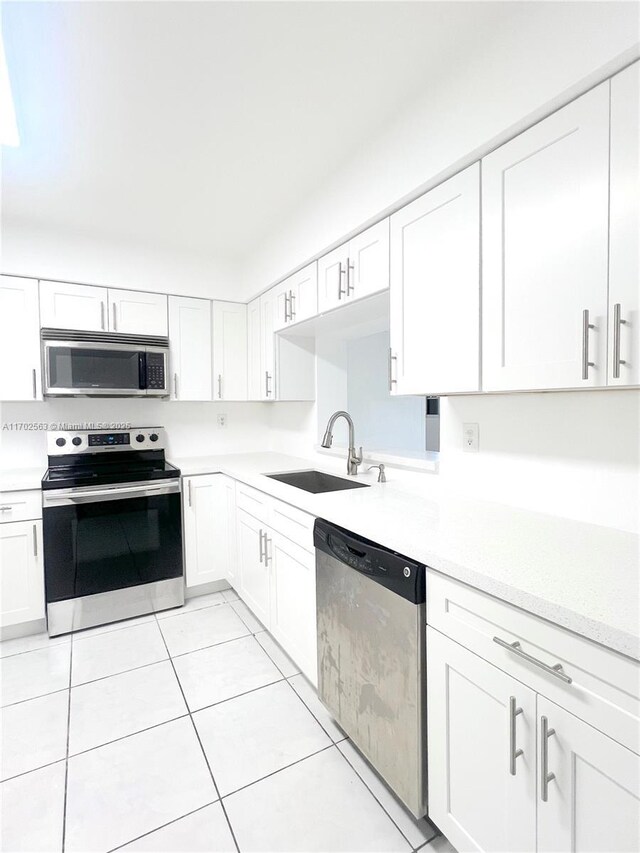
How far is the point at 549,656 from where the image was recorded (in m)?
0.89

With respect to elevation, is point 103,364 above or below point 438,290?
below

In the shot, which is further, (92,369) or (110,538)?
(92,369)

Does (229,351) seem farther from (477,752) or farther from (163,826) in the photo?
(477,752)

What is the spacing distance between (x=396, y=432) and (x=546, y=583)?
214 centimetres

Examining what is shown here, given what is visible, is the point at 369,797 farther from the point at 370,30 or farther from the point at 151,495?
the point at 370,30

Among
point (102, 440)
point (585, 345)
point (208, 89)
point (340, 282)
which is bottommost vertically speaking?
point (102, 440)

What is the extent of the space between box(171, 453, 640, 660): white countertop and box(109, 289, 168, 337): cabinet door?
5.59ft

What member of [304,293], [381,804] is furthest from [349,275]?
[381,804]

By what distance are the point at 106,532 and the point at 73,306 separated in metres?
1.45

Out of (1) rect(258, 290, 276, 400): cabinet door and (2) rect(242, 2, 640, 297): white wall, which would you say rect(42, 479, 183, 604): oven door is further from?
(2) rect(242, 2, 640, 297): white wall

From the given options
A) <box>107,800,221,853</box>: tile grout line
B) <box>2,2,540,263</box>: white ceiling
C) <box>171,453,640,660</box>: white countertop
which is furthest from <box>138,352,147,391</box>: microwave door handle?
<box>107,800,221,853</box>: tile grout line

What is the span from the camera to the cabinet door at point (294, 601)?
70.3 inches

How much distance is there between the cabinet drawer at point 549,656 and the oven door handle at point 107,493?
77.9 inches

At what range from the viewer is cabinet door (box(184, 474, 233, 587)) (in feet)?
9.09
